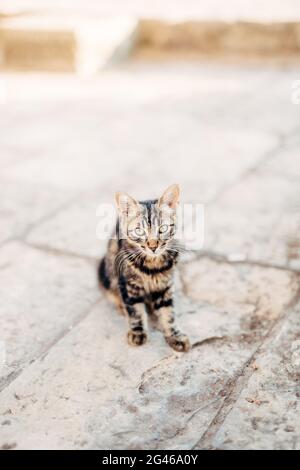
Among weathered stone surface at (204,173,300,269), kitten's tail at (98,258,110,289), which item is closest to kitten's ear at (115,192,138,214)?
kitten's tail at (98,258,110,289)

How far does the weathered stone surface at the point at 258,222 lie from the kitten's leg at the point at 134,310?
95 centimetres

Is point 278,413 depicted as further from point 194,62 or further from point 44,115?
point 194,62

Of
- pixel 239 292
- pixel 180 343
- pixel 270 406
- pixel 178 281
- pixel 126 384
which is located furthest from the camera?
pixel 178 281

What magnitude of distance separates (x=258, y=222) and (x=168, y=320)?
4.75 ft

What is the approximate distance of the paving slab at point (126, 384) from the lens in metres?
2.25

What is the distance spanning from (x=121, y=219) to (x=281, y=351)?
101cm

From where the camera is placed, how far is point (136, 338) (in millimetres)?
2781

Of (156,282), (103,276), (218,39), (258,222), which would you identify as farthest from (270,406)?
(218,39)

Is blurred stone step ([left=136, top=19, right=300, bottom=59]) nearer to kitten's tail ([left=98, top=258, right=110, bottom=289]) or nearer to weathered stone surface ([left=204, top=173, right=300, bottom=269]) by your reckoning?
weathered stone surface ([left=204, top=173, right=300, bottom=269])

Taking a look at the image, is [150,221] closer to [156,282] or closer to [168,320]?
[156,282]

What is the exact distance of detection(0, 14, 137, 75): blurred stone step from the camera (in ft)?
25.5

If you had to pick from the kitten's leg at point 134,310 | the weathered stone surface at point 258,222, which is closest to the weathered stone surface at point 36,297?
the kitten's leg at point 134,310

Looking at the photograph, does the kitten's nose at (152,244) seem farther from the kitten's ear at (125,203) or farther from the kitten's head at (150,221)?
the kitten's ear at (125,203)

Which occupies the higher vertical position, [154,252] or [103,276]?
[154,252]
